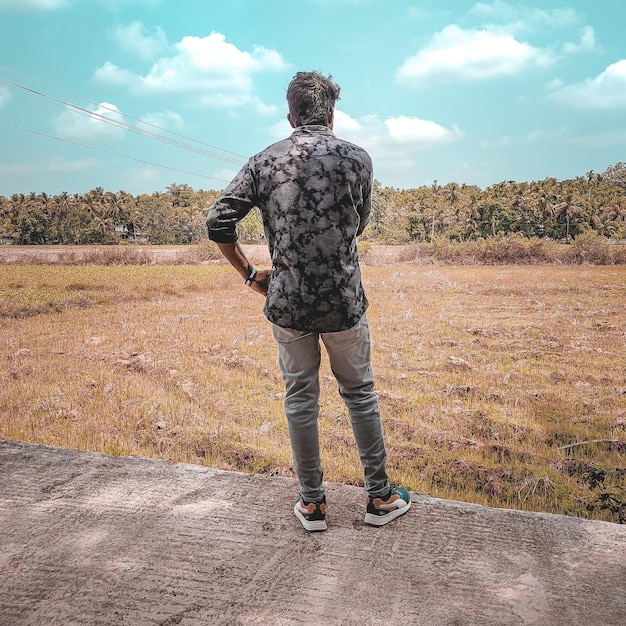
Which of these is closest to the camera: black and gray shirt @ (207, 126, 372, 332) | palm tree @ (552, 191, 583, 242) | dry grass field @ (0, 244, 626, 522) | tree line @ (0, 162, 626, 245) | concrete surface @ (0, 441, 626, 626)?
concrete surface @ (0, 441, 626, 626)

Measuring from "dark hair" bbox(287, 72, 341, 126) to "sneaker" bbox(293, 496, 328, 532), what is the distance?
0.83m

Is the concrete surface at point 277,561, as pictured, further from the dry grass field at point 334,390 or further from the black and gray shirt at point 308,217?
the dry grass field at point 334,390

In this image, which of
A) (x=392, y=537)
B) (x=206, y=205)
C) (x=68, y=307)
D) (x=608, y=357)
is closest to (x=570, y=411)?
(x=608, y=357)

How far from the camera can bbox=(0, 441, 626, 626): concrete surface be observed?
0.98 m

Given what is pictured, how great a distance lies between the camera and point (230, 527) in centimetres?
127

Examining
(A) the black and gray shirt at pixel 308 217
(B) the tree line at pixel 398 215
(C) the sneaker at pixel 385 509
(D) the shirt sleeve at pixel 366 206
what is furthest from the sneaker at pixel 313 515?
(B) the tree line at pixel 398 215

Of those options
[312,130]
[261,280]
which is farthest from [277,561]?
[312,130]

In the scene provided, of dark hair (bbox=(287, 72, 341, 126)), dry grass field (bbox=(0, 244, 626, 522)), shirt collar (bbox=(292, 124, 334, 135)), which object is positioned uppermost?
dark hair (bbox=(287, 72, 341, 126))

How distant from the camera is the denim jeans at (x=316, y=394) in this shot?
1188 millimetres

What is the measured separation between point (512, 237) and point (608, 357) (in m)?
5.47

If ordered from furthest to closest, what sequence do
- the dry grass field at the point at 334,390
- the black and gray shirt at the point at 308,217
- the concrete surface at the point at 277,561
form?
the dry grass field at the point at 334,390, the black and gray shirt at the point at 308,217, the concrete surface at the point at 277,561

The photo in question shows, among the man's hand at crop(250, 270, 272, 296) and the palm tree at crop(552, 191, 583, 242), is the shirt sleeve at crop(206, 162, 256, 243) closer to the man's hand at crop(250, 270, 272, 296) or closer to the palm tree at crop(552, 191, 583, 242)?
the man's hand at crop(250, 270, 272, 296)

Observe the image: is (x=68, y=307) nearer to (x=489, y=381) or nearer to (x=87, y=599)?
(x=489, y=381)

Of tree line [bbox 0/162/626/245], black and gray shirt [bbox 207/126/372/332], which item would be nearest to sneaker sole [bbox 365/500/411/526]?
black and gray shirt [bbox 207/126/372/332]
